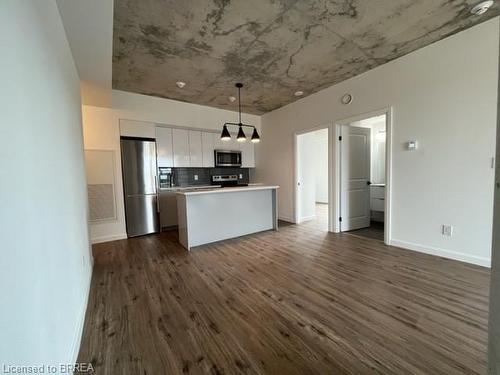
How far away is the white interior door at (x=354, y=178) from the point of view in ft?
14.0

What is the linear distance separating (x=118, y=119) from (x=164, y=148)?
0.99 metres

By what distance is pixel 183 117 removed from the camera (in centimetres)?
482

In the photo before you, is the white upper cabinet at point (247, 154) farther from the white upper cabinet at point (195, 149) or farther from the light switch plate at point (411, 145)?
the light switch plate at point (411, 145)

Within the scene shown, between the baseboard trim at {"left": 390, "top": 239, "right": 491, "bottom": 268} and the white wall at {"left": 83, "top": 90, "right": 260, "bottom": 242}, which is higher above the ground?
the white wall at {"left": 83, "top": 90, "right": 260, "bottom": 242}

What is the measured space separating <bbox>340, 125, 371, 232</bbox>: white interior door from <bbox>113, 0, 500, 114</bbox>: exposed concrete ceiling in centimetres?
121

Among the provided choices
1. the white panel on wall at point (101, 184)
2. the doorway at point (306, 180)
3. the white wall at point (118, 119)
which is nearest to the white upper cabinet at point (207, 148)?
the white wall at point (118, 119)

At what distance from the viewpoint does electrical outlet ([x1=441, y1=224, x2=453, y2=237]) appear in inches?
111

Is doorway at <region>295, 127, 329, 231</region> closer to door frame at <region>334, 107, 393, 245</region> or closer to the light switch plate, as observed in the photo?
door frame at <region>334, 107, 393, 245</region>

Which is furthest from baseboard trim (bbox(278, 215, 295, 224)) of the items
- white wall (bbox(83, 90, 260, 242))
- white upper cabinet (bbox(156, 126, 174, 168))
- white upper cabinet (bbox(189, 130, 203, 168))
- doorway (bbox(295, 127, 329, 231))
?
white wall (bbox(83, 90, 260, 242))

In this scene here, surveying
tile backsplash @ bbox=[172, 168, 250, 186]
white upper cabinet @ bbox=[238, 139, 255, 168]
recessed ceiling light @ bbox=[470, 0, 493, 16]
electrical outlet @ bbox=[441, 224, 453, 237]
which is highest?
recessed ceiling light @ bbox=[470, 0, 493, 16]

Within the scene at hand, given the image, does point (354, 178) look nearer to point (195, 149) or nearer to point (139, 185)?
point (195, 149)

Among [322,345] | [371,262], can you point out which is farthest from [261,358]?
[371,262]

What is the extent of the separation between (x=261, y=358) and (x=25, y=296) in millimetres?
1334

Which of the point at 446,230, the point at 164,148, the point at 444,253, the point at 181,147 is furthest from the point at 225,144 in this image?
the point at 444,253
